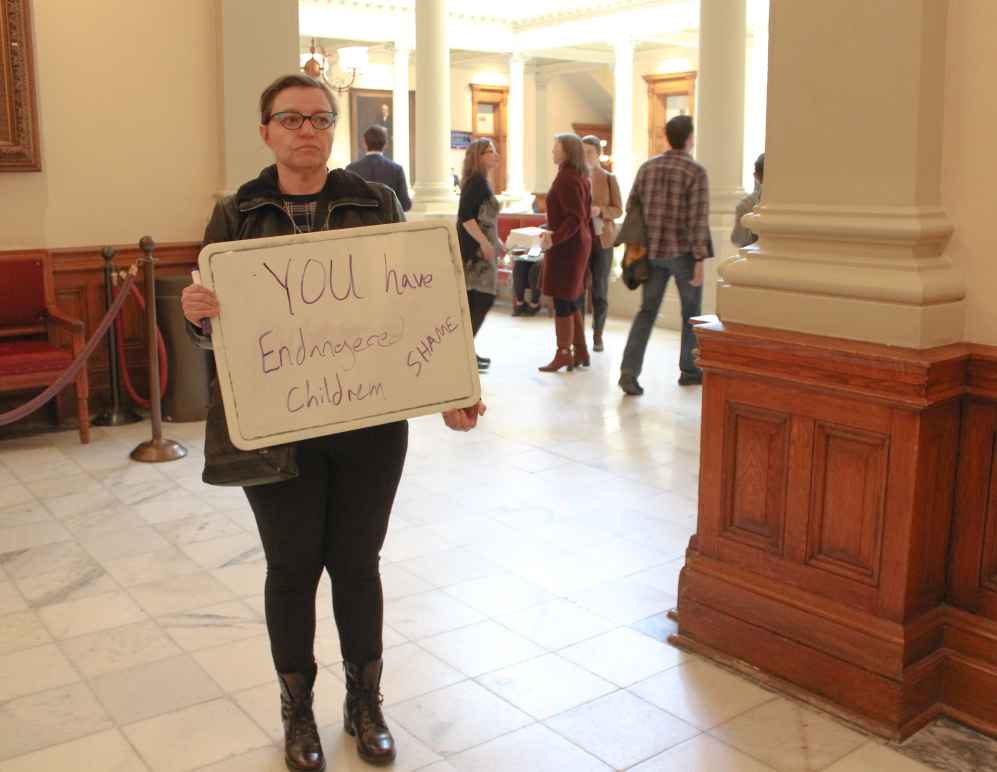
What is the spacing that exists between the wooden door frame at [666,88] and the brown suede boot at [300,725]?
54.2 feet

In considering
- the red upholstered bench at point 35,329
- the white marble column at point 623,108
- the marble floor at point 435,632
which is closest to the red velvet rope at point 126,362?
the red upholstered bench at point 35,329

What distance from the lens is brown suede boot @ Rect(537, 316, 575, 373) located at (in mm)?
7227

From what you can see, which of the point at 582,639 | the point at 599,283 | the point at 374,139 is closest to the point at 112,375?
the point at 374,139

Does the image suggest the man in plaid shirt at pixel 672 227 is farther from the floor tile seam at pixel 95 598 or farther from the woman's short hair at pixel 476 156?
the floor tile seam at pixel 95 598

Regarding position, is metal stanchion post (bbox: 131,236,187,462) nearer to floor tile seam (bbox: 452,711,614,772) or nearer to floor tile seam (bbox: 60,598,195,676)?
floor tile seam (bbox: 60,598,195,676)

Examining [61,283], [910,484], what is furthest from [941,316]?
[61,283]

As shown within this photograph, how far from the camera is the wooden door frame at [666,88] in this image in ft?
58.5

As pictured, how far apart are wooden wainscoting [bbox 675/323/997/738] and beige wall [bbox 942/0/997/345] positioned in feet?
0.55

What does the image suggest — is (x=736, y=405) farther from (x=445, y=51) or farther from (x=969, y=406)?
(x=445, y=51)

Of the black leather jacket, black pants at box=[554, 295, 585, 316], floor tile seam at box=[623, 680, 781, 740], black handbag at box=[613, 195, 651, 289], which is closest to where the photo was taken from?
the black leather jacket

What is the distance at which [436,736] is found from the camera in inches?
105

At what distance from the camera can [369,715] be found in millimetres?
2559

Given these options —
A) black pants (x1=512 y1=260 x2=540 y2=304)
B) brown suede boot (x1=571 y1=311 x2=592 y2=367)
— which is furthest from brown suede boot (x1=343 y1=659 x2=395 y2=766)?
black pants (x1=512 y1=260 x2=540 y2=304)

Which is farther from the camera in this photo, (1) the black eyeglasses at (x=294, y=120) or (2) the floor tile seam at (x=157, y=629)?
(2) the floor tile seam at (x=157, y=629)
